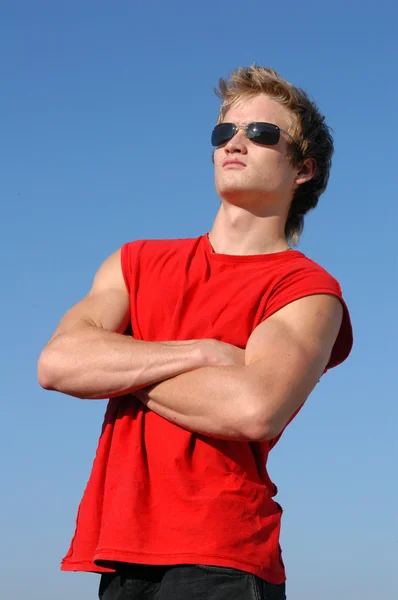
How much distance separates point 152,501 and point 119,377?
1.90 feet

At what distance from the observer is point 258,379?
4.04 metres

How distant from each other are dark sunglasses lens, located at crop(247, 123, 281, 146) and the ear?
1.11ft

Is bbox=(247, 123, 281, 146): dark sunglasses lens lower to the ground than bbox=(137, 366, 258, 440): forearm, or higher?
higher

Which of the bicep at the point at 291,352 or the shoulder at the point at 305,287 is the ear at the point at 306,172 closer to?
the shoulder at the point at 305,287

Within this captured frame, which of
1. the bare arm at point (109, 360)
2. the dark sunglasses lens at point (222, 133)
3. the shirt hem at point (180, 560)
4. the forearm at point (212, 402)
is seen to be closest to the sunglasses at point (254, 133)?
the dark sunglasses lens at point (222, 133)

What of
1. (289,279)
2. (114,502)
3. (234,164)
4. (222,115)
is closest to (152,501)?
(114,502)

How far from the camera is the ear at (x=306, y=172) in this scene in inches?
211

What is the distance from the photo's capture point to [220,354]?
168 inches

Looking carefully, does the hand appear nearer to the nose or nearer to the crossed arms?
the crossed arms

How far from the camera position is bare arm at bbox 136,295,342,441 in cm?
399

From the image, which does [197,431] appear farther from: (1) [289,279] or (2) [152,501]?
(1) [289,279]

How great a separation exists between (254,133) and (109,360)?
1589mm

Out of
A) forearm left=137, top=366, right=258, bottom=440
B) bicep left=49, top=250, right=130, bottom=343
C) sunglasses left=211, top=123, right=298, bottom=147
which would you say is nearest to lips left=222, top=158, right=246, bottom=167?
sunglasses left=211, top=123, right=298, bottom=147

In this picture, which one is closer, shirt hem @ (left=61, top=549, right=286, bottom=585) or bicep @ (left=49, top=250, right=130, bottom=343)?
shirt hem @ (left=61, top=549, right=286, bottom=585)
